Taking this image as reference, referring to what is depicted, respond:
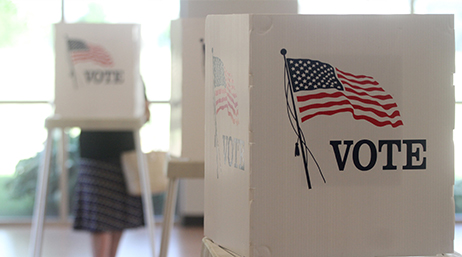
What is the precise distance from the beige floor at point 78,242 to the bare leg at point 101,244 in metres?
0.75

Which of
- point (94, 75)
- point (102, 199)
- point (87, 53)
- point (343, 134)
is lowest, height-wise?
point (102, 199)

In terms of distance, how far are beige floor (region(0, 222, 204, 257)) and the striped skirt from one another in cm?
76

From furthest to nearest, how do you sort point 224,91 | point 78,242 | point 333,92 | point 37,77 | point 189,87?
1. point 37,77
2. point 78,242
3. point 189,87
4. point 224,91
5. point 333,92

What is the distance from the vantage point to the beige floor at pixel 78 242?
3117mm

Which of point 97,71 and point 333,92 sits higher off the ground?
point 97,71

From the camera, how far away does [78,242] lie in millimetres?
3400

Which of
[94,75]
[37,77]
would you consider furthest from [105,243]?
[37,77]

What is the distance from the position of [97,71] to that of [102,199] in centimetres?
60

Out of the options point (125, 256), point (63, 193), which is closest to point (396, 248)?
point (125, 256)

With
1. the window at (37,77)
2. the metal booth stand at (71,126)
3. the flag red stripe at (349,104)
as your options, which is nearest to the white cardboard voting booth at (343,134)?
the flag red stripe at (349,104)

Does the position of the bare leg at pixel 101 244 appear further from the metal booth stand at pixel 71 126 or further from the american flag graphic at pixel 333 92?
the american flag graphic at pixel 333 92

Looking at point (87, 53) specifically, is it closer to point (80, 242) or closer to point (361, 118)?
point (80, 242)

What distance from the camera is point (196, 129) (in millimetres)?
1511

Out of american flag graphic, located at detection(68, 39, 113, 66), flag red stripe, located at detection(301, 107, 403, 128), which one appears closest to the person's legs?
american flag graphic, located at detection(68, 39, 113, 66)
